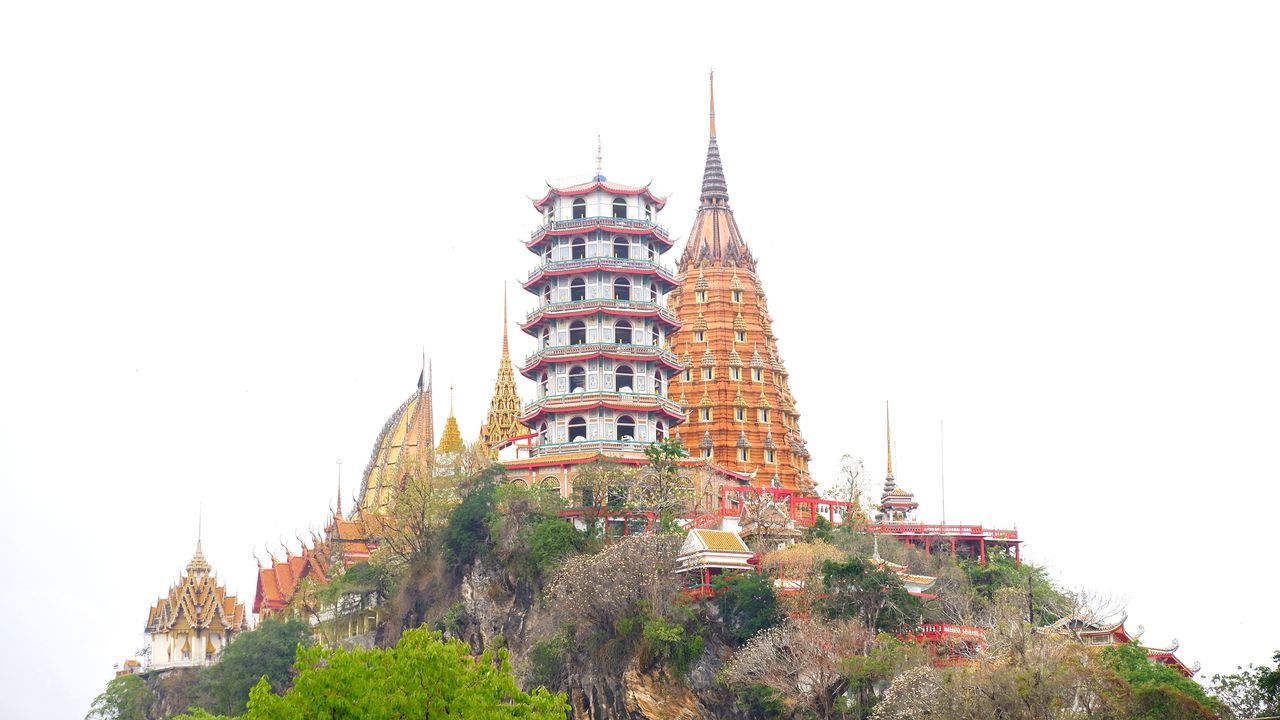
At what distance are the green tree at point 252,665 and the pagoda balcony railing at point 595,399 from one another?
42.9ft

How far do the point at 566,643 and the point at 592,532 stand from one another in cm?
556

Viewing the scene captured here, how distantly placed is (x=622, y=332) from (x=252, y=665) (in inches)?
749

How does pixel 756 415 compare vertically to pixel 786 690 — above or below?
above

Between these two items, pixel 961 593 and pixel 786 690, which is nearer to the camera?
pixel 786 690

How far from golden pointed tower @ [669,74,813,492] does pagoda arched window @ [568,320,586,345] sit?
7.91m

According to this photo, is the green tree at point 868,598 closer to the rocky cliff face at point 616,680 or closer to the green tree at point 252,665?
the rocky cliff face at point 616,680

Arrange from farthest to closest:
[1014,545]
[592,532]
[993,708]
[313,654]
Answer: [1014,545]
[592,532]
[993,708]
[313,654]

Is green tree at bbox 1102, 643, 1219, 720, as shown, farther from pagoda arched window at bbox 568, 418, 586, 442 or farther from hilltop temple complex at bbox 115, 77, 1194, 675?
pagoda arched window at bbox 568, 418, 586, 442

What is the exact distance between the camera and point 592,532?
61.8 meters

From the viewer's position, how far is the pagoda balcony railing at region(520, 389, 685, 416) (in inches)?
2712

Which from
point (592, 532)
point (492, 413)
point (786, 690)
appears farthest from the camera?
point (492, 413)

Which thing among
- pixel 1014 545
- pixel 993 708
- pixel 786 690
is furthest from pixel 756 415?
pixel 993 708

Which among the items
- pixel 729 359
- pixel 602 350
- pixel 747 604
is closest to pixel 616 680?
pixel 747 604

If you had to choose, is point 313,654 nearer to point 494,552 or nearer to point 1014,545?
point 494,552
